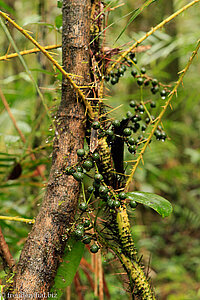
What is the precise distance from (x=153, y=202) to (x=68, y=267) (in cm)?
23

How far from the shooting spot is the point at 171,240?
365 centimetres

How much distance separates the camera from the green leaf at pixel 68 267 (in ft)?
1.89

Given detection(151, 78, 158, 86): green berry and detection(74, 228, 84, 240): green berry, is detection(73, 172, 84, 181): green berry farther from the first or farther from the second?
detection(151, 78, 158, 86): green berry

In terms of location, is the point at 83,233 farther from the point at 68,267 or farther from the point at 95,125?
the point at 95,125

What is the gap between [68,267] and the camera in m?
0.58

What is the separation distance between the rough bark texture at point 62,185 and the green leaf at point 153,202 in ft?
0.41

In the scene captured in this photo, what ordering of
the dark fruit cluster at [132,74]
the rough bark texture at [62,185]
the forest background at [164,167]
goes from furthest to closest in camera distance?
the forest background at [164,167], the dark fruit cluster at [132,74], the rough bark texture at [62,185]

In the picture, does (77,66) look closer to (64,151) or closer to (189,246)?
(64,151)

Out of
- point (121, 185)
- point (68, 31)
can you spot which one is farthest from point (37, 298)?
point (68, 31)

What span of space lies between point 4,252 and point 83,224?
20cm

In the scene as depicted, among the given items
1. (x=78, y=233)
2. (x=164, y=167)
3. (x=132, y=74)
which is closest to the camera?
(x=78, y=233)

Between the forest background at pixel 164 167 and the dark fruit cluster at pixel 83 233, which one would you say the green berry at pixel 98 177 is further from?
the forest background at pixel 164 167

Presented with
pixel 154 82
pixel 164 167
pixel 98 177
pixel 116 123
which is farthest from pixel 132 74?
→ pixel 164 167

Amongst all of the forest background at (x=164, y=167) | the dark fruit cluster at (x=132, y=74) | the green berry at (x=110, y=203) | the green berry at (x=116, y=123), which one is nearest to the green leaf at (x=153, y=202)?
the green berry at (x=110, y=203)
